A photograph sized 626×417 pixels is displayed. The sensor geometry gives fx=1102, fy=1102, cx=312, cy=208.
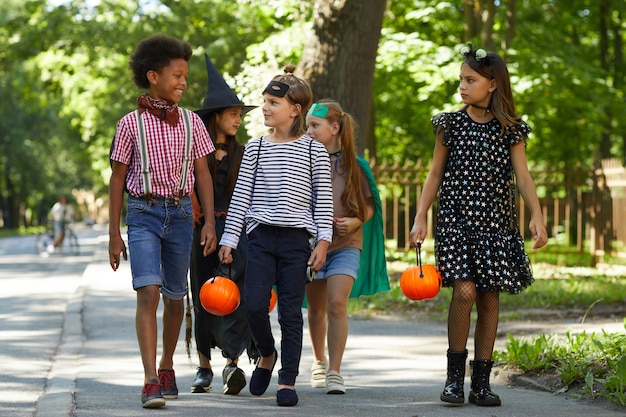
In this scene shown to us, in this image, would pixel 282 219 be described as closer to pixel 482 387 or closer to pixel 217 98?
pixel 217 98

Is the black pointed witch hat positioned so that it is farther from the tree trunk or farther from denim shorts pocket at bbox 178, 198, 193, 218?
the tree trunk

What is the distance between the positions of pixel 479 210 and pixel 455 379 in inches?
36.0

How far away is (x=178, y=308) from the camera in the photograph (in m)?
Answer: 6.20

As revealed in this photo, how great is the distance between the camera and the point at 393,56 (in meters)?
20.4

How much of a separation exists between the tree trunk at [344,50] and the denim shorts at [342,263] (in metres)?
6.03

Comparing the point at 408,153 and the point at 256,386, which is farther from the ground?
the point at 408,153

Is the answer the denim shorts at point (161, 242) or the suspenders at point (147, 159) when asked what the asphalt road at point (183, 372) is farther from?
the suspenders at point (147, 159)

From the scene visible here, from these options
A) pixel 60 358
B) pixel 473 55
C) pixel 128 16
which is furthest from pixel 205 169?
pixel 128 16

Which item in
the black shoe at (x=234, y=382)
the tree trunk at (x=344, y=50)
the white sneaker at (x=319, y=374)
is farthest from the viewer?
the tree trunk at (x=344, y=50)

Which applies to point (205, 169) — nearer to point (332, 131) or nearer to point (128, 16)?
point (332, 131)

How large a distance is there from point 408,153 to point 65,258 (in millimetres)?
9272

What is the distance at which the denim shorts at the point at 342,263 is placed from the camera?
22.1 ft

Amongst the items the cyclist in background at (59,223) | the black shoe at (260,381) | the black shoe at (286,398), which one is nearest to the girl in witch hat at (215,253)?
the black shoe at (260,381)

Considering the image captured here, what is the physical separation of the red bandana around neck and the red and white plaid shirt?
0.08ft
